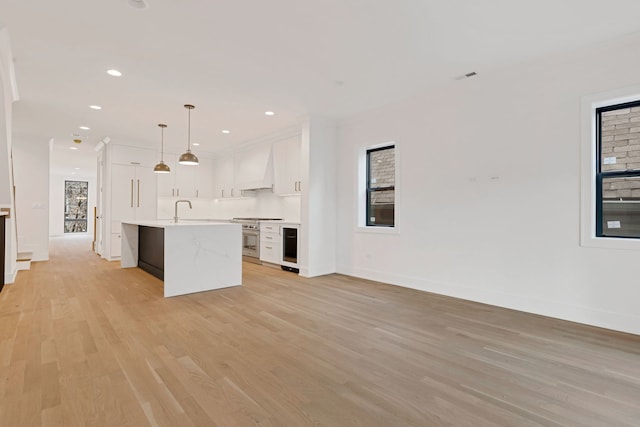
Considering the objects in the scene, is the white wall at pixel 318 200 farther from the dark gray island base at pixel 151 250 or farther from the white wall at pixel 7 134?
the white wall at pixel 7 134

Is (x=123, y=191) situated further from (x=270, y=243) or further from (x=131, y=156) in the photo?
(x=270, y=243)

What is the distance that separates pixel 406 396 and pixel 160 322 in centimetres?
247

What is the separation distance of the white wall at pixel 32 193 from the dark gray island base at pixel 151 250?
8.30 ft

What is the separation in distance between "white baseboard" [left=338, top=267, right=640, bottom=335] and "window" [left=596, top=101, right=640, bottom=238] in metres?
0.79

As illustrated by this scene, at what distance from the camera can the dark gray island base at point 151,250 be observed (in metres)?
5.39

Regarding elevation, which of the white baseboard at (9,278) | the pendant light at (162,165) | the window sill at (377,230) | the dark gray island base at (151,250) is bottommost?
the white baseboard at (9,278)

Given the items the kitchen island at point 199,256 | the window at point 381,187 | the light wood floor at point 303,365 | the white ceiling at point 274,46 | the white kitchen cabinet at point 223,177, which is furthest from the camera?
the white kitchen cabinet at point 223,177

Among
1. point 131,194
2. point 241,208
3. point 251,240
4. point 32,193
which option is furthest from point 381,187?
point 32,193

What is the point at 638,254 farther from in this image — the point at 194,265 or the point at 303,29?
the point at 194,265

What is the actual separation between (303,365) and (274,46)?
2925mm

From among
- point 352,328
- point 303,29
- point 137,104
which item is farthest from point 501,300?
point 137,104

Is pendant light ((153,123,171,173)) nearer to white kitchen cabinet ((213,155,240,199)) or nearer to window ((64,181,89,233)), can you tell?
white kitchen cabinet ((213,155,240,199))

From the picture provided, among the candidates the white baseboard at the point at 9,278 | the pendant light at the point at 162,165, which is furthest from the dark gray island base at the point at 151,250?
the white baseboard at the point at 9,278

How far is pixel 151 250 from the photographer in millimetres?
5805
